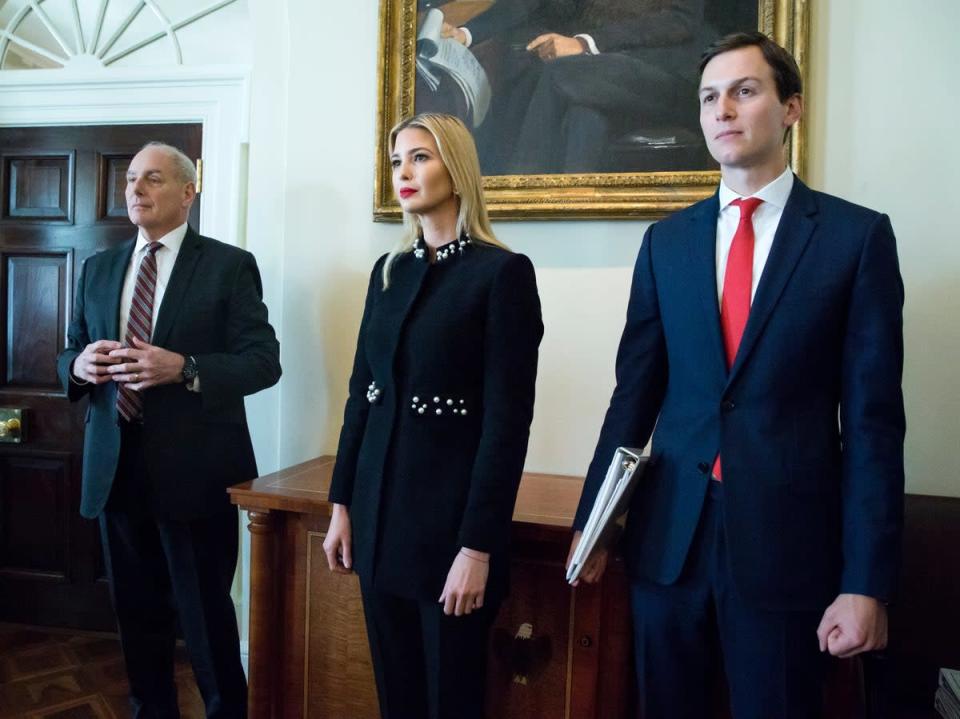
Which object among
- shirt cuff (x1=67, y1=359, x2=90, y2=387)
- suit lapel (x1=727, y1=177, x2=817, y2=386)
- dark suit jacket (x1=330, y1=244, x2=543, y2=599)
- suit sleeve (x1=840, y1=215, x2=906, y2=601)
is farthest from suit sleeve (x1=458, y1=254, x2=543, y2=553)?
shirt cuff (x1=67, y1=359, x2=90, y2=387)

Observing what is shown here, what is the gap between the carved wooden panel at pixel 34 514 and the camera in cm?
283

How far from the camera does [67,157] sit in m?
2.80

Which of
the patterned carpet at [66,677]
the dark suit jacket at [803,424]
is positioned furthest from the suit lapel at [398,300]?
the patterned carpet at [66,677]

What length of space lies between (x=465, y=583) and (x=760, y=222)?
803mm

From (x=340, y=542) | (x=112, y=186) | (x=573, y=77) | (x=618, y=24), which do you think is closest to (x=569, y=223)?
(x=573, y=77)

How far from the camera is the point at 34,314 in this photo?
9.28 feet

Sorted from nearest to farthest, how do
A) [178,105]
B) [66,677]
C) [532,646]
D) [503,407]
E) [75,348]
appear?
[503,407], [532,646], [75,348], [66,677], [178,105]

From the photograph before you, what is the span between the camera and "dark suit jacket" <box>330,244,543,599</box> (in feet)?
4.32

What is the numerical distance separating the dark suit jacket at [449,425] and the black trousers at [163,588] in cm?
74

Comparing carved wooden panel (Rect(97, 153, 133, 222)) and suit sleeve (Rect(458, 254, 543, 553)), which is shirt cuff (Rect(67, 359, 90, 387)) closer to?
carved wooden panel (Rect(97, 153, 133, 222))

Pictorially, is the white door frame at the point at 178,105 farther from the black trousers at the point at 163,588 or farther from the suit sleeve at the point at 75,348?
the black trousers at the point at 163,588

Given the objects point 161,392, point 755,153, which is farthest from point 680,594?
point 161,392

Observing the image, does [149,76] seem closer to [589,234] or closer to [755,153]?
[589,234]

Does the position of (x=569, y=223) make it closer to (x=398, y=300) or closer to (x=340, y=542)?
(x=398, y=300)
